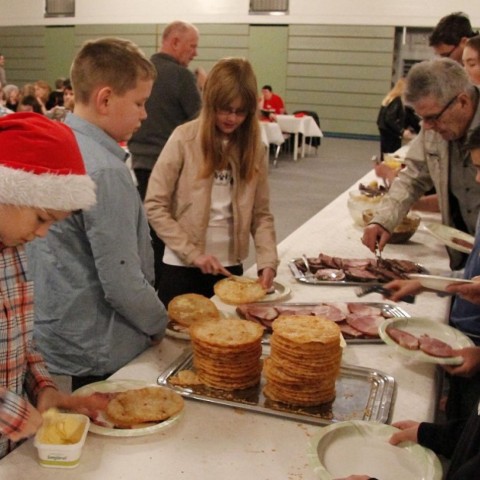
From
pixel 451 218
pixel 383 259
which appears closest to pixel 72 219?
pixel 383 259

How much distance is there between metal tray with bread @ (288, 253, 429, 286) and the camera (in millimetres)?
2213

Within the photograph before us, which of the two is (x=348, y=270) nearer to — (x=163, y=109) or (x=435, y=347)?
(x=435, y=347)

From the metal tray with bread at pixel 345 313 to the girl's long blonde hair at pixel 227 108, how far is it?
550mm

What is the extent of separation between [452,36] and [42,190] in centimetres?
334

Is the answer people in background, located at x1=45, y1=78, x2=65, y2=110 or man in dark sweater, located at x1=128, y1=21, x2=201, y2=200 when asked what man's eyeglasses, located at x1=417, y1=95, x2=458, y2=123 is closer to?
man in dark sweater, located at x1=128, y1=21, x2=201, y2=200

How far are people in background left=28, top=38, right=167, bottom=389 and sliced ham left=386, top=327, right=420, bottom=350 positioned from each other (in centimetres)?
61

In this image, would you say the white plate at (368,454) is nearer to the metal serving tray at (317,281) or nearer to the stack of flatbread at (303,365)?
the stack of flatbread at (303,365)

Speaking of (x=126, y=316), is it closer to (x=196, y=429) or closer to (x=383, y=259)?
(x=196, y=429)

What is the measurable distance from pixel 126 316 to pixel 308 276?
901mm

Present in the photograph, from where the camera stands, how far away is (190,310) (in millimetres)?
1748

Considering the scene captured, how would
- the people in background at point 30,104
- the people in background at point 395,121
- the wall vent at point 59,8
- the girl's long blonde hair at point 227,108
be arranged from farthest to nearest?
the wall vent at point 59,8, the people in background at point 30,104, the people in background at point 395,121, the girl's long blonde hair at point 227,108

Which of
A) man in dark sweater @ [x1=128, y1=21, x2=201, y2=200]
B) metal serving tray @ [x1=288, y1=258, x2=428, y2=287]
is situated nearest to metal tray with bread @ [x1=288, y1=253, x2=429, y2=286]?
metal serving tray @ [x1=288, y1=258, x2=428, y2=287]

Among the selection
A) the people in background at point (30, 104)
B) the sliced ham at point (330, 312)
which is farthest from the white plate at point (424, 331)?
the people in background at point (30, 104)

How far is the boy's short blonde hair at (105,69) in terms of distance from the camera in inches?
58.5
